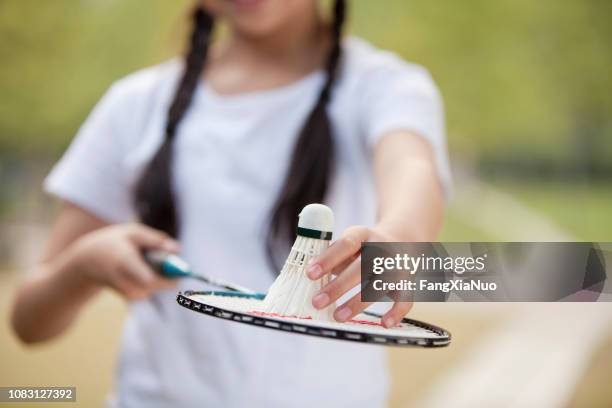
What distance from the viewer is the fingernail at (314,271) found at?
0.25 m

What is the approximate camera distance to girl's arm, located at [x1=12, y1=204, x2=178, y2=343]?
408 mm

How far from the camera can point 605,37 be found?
482 centimetres

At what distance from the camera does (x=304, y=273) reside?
27 cm

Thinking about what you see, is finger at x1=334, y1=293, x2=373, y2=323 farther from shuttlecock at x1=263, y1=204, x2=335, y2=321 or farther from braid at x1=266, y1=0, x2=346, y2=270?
braid at x1=266, y1=0, x2=346, y2=270

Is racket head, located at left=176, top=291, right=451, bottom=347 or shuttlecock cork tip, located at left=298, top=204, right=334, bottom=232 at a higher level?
shuttlecock cork tip, located at left=298, top=204, right=334, bottom=232

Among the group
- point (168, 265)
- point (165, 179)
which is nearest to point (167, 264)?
point (168, 265)

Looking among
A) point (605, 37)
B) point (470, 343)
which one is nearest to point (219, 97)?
point (470, 343)

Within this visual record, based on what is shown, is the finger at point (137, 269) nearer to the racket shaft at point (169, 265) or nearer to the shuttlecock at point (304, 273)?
the racket shaft at point (169, 265)

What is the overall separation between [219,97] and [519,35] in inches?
197

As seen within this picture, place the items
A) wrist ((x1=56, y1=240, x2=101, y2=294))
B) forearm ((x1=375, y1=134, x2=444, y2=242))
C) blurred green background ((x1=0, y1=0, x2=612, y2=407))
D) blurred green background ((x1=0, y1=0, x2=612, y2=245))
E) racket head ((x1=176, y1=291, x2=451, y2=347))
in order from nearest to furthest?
1. racket head ((x1=176, y1=291, x2=451, y2=347))
2. forearm ((x1=375, y1=134, x2=444, y2=242))
3. wrist ((x1=56, y1=240, x2=101, y2=294))
4. blurred green background ((x1=0, y1=0, x2=612, y2=407))
5. blurred green background ((x1=0, y1=0, x2=612, y2=245))

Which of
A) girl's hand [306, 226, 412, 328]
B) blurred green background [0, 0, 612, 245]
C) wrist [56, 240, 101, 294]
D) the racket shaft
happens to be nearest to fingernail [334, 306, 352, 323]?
girl's hand [306, 226, 412, 328]

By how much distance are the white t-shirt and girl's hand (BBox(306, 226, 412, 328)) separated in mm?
166

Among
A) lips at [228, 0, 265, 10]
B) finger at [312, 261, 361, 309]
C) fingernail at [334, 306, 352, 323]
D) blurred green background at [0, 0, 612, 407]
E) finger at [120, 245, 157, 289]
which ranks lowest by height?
fingernail at [334, 306, 352, 323]

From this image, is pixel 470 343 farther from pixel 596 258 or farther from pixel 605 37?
pixel 605 37
